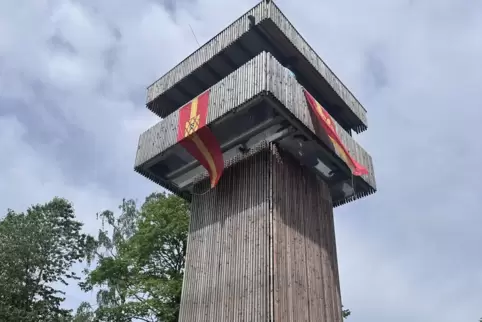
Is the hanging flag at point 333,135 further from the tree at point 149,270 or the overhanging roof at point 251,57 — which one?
the tree at point 149,270

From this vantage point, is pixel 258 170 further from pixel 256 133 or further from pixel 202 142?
pixel 202 142

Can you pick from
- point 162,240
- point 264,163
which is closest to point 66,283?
point 162,240

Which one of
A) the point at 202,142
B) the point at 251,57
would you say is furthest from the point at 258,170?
the point at 251,57

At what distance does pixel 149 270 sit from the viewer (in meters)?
21.8

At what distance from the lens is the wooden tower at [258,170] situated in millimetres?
13617

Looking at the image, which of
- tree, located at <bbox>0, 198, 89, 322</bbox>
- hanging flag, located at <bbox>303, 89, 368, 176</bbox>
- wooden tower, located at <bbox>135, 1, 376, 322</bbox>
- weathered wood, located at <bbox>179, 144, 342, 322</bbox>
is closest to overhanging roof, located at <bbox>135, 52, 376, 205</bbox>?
wooden tower, located at <bbox>135, 1, 376, 322</bbox>

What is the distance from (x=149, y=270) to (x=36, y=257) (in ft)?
19.8

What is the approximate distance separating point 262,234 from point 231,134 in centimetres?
376

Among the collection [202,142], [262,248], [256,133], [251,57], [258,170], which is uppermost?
[251,57]

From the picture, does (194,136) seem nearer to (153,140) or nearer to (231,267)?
(153,140)

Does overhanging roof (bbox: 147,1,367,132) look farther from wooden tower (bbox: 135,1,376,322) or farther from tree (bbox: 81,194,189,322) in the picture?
tree (bbox: 81,194,189,322)

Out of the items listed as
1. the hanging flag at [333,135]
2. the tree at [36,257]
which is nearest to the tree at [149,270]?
the tree at [36,257]

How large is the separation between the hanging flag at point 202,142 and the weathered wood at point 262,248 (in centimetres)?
62

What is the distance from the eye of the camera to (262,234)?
13711mm
